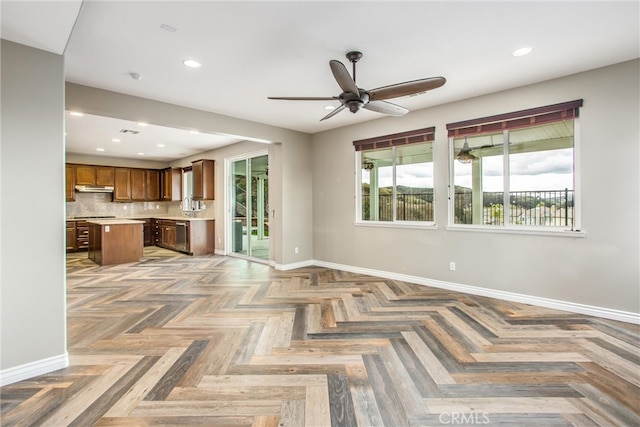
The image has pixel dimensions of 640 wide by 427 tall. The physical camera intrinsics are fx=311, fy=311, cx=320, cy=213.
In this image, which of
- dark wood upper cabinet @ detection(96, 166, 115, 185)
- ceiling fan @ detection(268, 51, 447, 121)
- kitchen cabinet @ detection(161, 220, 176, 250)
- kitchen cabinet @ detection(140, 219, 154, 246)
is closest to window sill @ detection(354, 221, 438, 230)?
ceiling fan @ detection(268, 51, 447, 121)

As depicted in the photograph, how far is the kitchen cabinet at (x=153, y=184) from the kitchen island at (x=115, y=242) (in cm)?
267

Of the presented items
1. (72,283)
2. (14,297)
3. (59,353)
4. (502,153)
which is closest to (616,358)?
(502,153)

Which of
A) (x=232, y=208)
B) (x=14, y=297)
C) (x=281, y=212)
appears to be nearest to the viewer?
(x=14, y=297)

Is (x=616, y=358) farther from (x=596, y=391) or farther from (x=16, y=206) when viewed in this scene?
(x=16, y=206)

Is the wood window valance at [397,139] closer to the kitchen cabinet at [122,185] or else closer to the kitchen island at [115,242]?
the kitchen island at [115,242]

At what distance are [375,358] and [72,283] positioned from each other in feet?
15.9

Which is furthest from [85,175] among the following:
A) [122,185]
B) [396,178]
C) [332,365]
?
[332,365]

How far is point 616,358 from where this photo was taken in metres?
2.44

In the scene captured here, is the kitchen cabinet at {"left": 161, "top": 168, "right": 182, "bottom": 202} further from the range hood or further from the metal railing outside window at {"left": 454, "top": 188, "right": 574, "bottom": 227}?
the metal railing outside window at {"left": 454, "top": 188, "right": 574, "bottom": 227}

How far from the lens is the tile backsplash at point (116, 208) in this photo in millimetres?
8422

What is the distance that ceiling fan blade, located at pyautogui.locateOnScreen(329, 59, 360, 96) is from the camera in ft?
7.70

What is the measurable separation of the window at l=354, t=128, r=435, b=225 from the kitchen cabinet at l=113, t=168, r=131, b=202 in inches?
279

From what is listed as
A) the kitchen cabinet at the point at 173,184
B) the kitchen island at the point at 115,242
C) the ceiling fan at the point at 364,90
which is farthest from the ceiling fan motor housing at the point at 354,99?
the kitchen cabinet at the point at 173,184

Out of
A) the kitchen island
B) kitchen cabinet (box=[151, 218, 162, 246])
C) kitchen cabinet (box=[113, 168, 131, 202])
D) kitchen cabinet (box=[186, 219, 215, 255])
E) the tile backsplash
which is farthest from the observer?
kitchen cabinet (box=[151, 218, 162, 246])
